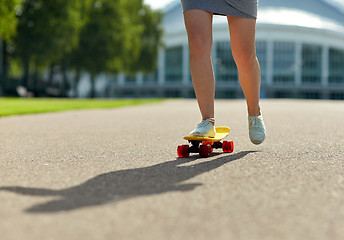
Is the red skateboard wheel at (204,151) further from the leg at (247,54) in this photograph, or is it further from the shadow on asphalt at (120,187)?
the leg at (247,54)

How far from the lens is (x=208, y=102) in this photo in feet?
14.2

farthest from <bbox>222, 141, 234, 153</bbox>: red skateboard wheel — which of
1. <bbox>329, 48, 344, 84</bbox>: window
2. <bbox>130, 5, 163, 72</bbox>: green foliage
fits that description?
<bbox>329, 48, 344, 84</bbox>: window

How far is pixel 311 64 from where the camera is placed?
77500 millimetres

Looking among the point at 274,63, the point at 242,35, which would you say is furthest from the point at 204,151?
the point at 274,63

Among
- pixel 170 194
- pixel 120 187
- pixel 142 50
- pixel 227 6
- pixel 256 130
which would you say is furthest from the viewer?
pixel 142 50

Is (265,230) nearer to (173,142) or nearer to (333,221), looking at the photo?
(333,221)

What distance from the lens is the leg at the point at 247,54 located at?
450cm

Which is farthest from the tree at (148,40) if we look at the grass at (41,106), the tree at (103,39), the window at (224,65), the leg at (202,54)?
the leg at (202,54)

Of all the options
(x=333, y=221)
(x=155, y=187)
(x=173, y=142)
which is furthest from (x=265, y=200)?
(x=173, y=142)

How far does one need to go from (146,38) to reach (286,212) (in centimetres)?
4432

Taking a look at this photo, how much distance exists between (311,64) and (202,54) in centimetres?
7674

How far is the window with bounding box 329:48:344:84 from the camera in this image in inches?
3087

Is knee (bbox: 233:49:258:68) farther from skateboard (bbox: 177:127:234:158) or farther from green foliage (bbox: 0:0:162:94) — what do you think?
green foliage (bbox: 0:0:162:94)

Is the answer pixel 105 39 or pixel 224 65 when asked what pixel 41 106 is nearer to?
pixel 105 39
